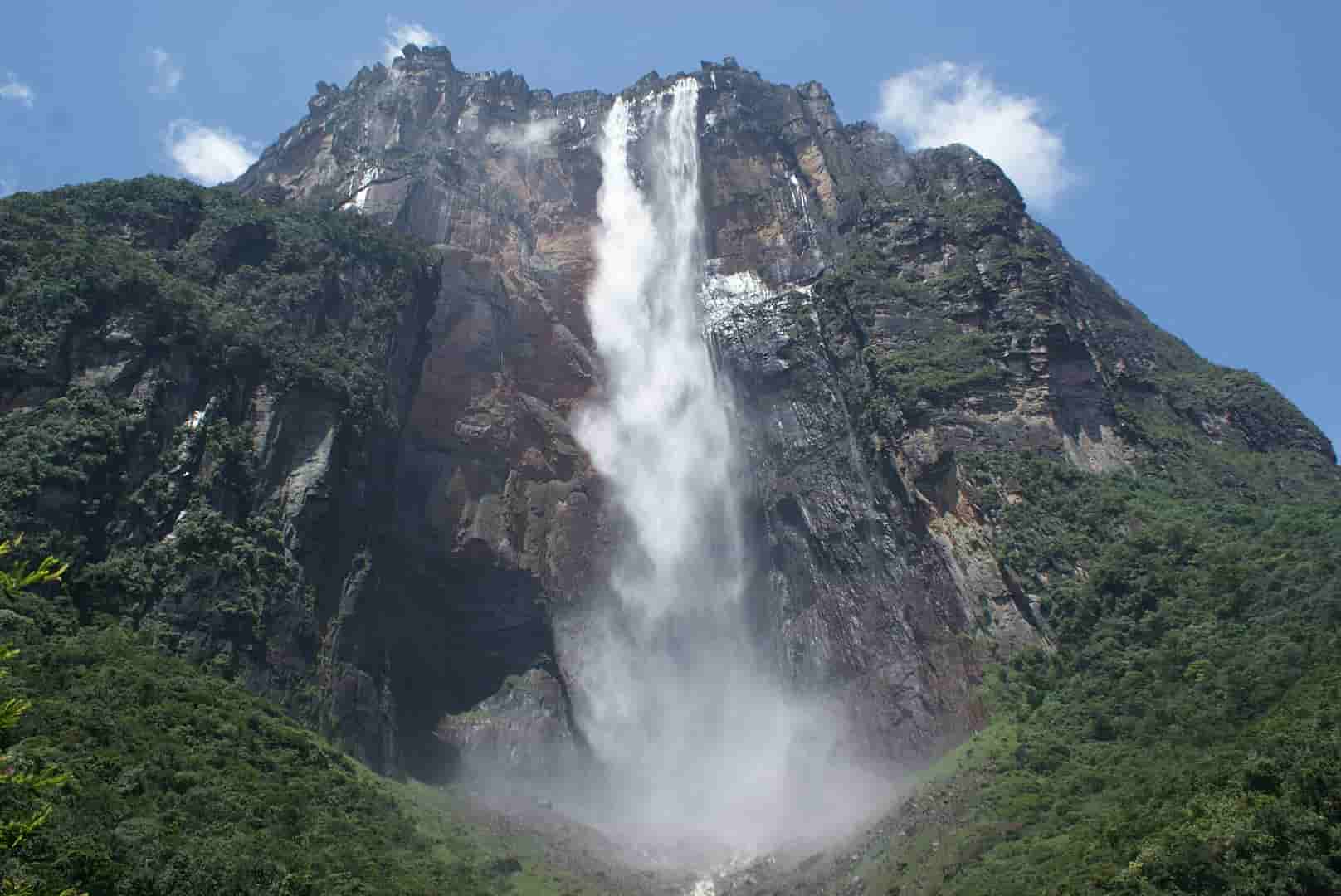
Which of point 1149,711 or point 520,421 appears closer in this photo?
point 1149,711

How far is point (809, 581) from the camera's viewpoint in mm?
54219

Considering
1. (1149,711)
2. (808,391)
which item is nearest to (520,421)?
(808,391)

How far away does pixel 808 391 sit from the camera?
192 feet

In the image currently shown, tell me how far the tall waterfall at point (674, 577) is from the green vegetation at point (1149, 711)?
11.7 m

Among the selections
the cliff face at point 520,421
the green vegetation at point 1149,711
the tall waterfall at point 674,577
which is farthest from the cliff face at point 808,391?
the green vegetation at point 1149,711

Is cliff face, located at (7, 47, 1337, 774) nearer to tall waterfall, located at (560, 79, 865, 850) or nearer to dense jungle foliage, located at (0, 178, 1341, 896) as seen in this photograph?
dense jungle foliage, located at (0, 178, 1341, 896)

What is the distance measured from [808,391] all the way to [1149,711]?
28.8 m

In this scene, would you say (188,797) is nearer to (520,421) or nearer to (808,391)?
(520,421)

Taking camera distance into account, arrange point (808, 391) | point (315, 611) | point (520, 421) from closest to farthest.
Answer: point (315, 611) < point (808, 391) < point (520, 421)

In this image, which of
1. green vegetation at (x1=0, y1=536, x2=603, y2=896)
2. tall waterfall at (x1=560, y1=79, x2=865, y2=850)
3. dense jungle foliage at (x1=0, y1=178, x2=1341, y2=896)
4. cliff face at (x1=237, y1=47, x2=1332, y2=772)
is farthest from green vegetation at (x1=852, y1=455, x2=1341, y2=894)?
green vegetation at (x1=0, y1=536, x2=603, y2=896)

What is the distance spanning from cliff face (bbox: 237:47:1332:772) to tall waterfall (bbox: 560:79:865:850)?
178 cm

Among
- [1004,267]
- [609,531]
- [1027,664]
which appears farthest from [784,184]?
[1027,664]

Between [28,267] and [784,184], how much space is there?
1901 inches

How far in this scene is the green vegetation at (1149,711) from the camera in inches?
937
